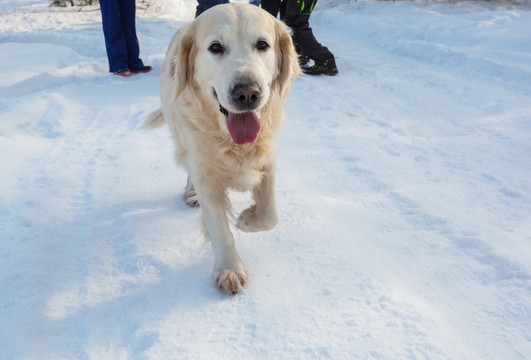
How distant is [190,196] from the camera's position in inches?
106

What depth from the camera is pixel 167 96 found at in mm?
2459

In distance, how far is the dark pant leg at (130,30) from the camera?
5.29 m

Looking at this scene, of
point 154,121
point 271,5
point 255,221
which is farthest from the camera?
point 271,5

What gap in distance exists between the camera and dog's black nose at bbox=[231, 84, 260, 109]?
178 centimetres

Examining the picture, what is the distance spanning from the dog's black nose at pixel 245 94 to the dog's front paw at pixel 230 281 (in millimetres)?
770

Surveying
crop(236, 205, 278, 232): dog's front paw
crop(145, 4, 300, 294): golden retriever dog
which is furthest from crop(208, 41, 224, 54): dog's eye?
crop(236, 205, 278, 232): dog's front paw

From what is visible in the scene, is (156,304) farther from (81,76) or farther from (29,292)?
(81,76)

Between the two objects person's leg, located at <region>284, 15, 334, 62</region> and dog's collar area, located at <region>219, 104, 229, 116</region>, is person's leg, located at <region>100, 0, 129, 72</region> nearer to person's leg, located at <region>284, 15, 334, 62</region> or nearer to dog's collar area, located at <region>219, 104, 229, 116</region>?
person's leg, located at <region>284, 15, 334, 62</region>

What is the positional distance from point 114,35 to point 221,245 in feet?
14.0

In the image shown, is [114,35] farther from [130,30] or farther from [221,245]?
[221,245]

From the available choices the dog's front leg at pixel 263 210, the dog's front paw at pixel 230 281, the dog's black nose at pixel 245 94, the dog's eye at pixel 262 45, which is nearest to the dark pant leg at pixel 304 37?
the dog's eye at pixel 262 45

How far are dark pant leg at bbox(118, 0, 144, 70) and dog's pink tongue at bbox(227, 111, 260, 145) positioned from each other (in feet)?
13.4

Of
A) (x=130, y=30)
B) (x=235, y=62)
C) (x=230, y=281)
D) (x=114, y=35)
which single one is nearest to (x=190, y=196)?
(x=230, y=281)

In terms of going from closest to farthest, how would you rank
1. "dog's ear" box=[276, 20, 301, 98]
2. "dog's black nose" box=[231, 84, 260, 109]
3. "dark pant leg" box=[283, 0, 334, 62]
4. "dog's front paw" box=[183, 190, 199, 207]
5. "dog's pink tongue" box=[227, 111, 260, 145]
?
"dog's black nose" box=[231, 84, 260, 109] < "dog's pink tongue" box=[227, 111, 260, 145] < "dog's ear" box=[276, 20, 301, 98] < "dog's front paw" box=[183, 190, 199, 207] < "dark pant leg" box=[283, 0, 334, 62]
